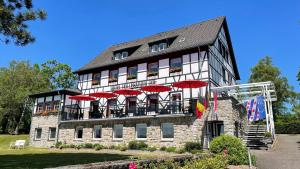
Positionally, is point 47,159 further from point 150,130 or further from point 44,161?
point 150,130

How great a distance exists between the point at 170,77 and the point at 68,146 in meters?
11.3

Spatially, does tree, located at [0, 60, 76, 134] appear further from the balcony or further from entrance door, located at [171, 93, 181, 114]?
entrance door, located at [171, 93, 181, 114]

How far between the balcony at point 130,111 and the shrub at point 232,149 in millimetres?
5951

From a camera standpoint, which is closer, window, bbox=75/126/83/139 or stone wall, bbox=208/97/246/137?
stone wall, bbox=208/97/246/137

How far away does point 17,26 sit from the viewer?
391 inches

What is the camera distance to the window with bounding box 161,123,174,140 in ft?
62.1

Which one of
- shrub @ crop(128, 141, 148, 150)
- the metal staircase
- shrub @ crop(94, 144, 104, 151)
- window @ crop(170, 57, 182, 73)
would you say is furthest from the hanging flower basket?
shrub @ crop(94, 144, 104, 151)

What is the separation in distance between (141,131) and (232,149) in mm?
9841

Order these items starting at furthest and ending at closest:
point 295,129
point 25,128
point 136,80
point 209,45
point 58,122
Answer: point 25,128 → point 295,129 → point 58,122 → point 136,80 → point 209,45

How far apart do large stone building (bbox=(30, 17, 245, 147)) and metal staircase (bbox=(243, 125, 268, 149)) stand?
45.1 inches

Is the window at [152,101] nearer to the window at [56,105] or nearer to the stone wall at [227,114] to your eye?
the stone wall at [227,114]

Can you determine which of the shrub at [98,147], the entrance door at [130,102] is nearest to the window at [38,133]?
the shrub at [98,147]

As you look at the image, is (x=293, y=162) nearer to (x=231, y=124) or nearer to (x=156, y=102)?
(x=231, y=124)

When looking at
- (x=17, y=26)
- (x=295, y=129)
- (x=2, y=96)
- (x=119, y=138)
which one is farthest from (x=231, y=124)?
(x=2, y=96)
